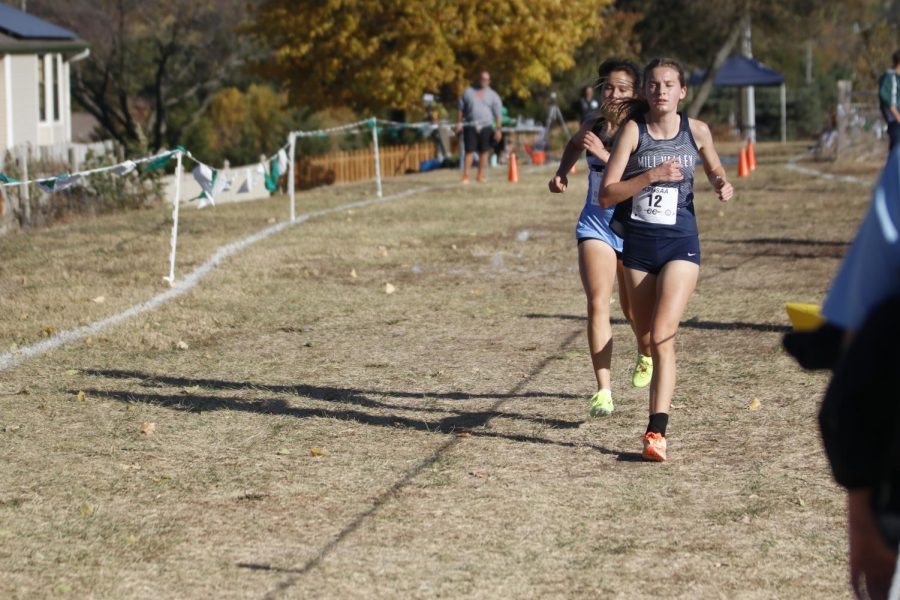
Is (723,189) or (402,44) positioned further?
(402,44)

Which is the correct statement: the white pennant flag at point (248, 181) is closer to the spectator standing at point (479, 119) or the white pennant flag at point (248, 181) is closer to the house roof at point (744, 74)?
the spectator standing at point (479, 119)

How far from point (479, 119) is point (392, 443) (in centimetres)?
1752

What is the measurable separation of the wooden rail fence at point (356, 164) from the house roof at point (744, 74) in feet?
44.8

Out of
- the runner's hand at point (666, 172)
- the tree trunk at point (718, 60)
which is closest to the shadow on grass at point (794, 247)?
the runner's hand at point (666, 172)

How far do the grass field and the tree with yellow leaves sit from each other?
1806 cm

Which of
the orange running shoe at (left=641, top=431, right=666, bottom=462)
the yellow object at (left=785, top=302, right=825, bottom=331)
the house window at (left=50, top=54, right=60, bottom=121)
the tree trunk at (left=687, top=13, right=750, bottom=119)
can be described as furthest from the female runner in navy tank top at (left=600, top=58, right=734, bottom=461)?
the tree trunk at (left=687, top=13, right=750, bottom=119)

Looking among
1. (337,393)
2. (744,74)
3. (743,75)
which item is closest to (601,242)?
(337,393)

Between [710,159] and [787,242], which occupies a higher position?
[710,159]

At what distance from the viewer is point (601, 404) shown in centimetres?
686

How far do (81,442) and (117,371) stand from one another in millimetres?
1841

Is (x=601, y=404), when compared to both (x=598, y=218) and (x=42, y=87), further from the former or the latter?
(x=42, y=87)

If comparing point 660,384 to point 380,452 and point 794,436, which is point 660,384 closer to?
point 794,436

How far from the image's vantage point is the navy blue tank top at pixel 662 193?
6.16 m

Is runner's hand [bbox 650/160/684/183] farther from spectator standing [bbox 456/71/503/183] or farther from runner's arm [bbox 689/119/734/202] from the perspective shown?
spectator standing [bbox 456/71/503/183]
